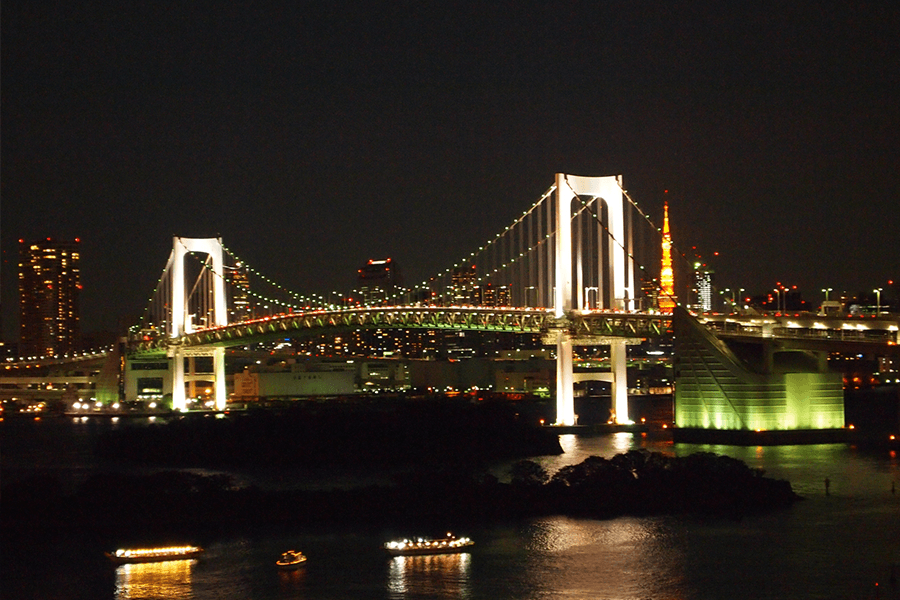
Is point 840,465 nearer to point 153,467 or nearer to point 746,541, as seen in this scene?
point 746,541

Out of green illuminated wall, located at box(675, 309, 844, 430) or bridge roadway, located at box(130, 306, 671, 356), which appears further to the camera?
bridge roadway, located at box(130, 306, 671, 356)

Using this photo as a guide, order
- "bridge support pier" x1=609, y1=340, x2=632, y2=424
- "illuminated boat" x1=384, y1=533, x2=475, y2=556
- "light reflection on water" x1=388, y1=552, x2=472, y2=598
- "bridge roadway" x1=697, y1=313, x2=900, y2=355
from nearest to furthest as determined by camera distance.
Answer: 1. "light reflection on water" x1=388, y1=552, x2=472, y2=598
2. "illuminated boat" x1=384, y1=533, x2=475, y2=556
3. "bridge roadway" x1=697, y1=313, x2=900, y2=355
4. "bridge support pier" x1=609, y1=340, x2=632, y2=424

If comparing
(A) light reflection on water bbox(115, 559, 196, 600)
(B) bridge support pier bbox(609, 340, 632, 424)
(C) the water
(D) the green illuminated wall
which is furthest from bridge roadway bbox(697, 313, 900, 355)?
(A) light reflection on water bbox(115, 559, 196, 600)

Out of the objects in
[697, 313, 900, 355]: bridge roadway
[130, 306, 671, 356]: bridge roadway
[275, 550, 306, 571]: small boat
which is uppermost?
[130, 306, 671, 356]: bridge roadway

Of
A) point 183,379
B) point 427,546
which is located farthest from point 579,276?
point 183,379

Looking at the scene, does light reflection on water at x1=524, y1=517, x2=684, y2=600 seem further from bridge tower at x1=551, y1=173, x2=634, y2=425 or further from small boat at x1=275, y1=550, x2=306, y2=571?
bridge tower at x1=551, y1=173, x2=634, y2=425

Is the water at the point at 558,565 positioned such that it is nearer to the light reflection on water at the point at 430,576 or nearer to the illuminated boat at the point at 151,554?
Result: the light reflection on water at the point at 430,576
